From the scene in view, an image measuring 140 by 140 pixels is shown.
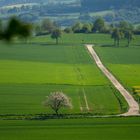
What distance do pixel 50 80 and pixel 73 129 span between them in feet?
130

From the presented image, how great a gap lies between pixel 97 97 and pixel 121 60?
1919 inches

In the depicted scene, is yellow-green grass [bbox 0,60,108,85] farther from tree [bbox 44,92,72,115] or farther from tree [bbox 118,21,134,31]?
tree [bbox 118,21,134,31]

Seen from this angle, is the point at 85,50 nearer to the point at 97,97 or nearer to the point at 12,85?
the point at 12,85

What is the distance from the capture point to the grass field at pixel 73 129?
1511 inches

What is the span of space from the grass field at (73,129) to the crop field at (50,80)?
698 cm

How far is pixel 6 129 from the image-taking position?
137ft

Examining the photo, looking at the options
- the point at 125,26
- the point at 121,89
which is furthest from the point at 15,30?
the point at 125,26

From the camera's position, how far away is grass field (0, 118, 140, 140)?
38.4m

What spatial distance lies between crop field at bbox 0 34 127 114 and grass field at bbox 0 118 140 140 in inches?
275

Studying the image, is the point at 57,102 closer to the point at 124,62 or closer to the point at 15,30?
the point at 15,30

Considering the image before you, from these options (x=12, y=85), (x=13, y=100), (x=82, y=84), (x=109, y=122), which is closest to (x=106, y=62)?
(x=82, y=84)

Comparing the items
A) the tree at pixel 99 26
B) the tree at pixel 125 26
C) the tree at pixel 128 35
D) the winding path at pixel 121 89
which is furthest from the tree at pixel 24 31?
the tree at pixel 99 26

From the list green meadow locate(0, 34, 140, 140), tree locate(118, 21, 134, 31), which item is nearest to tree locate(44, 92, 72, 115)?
green meadow locate(0, 34, 140, 140)

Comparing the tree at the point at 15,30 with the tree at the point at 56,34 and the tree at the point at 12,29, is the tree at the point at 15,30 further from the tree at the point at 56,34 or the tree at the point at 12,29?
the tree at the point at 56,34
